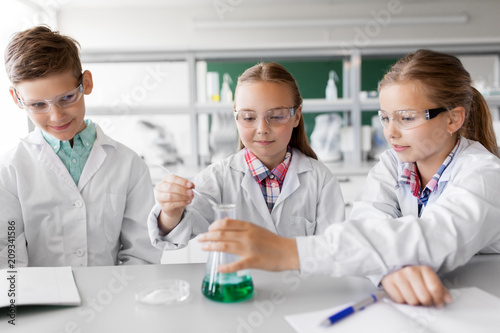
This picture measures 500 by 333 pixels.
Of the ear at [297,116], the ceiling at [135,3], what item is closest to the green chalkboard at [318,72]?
the ceiling at [135,3]

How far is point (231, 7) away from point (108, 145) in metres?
5.09

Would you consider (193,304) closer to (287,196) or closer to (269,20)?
(287,196)

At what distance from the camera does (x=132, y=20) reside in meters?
6.09

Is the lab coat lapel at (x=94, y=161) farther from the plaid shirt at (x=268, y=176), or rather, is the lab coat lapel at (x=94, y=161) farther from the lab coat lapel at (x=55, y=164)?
the plaid shirt at (x=268, y=176)

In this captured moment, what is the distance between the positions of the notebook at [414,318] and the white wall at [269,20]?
225 inches

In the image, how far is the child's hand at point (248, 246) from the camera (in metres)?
0.77

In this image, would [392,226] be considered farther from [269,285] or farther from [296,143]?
[296,143]

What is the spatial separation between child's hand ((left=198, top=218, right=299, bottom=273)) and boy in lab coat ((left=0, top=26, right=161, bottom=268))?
2.71 feet

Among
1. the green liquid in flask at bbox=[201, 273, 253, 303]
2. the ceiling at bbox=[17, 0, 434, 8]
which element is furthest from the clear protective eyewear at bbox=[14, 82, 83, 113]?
the ceiling at bbox=[17, 0, 434, 8]

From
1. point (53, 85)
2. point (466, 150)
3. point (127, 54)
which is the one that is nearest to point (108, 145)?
point (53, 85)

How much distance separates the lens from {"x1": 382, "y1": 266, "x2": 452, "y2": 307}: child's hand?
2.45 feet

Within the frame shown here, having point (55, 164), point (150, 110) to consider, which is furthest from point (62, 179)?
point (150, 110)

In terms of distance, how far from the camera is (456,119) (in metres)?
1.18

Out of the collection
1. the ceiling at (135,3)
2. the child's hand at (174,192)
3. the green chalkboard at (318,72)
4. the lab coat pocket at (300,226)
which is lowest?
the lab coat pocket at (300,226)
